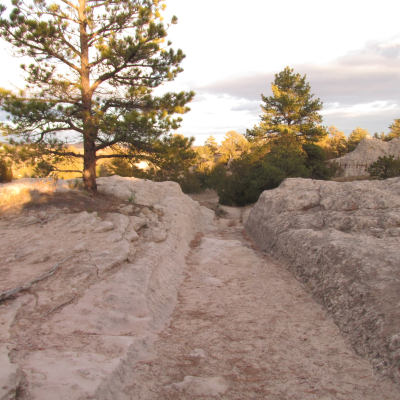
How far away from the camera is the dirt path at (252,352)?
2.87m

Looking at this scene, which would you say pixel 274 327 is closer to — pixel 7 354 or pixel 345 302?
pixel 345 302

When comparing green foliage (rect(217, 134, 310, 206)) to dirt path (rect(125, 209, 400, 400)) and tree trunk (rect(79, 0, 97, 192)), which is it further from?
dirt path (rect(125, 209, 400, 400))

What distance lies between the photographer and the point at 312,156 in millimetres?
22484

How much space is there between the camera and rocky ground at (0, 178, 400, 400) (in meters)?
2.83

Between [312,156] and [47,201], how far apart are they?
63.5 ft

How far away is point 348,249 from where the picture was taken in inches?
204

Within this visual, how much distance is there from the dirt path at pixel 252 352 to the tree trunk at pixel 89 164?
17.4 feet

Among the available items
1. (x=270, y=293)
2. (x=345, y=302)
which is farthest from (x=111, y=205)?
(x=345, y=302)

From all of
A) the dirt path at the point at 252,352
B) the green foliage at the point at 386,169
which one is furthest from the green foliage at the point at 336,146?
the dirt path at the point at 252,352

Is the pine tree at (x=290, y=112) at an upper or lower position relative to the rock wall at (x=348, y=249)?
upper

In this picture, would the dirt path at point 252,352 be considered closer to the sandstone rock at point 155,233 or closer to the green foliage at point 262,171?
the sandstone rock at point 155,233

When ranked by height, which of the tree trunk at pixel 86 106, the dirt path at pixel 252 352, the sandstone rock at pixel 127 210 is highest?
the tree trunk at pixel 86 106

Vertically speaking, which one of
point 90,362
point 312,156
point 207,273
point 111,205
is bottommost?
point 207,273

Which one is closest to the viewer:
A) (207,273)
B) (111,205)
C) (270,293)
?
(270,293)
